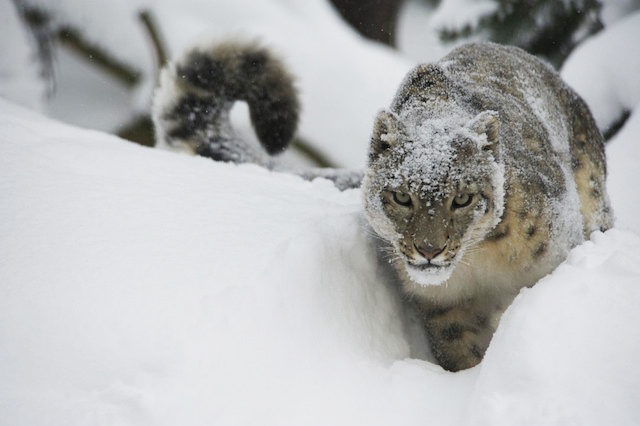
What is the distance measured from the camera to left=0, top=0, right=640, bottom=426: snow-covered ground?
5.06 feet

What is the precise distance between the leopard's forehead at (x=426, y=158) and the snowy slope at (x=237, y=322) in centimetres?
33

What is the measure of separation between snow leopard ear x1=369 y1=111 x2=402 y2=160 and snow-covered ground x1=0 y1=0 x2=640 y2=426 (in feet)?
1.04

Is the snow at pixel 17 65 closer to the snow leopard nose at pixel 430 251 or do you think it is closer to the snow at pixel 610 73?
the snow leopard nose at pixel 430 251

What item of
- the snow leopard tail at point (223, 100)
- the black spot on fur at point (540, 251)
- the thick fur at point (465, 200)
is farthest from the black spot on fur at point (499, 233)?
the snow leopard tail at point (223, 100)

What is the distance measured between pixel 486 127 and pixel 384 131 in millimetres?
329

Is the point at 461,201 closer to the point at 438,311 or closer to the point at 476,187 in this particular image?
the point at 476,187

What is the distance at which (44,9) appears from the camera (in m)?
5.00

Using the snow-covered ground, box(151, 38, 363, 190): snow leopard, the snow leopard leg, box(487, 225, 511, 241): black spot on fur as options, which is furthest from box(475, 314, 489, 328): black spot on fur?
box(151, 38, 363, 190): snow leopard

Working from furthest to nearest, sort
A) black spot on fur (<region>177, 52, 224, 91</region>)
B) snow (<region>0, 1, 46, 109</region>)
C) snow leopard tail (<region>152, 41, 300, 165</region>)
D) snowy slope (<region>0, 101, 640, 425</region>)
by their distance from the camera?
snow (<region>0, 1, 46, 109</region>), black spot on fur (<region>177, 52, 224, 91</region>), snow leopard tail (<region>152, 41, 300, 165</region>), snowy slope (<region>0, 101, 640, 425</region>)

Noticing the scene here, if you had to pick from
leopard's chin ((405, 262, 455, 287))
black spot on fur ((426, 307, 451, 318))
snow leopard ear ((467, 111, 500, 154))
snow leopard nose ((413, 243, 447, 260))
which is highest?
snow leopard ear ((467, 111, 500, 154))

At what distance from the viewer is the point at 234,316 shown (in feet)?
5.75

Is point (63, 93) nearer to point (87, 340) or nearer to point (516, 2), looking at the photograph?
point (516, 2)

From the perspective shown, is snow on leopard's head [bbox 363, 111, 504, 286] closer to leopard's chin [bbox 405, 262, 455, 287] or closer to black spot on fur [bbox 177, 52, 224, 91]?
leopard's chin [bbox 405, 262, 455, 287]

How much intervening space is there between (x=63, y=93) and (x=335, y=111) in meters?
2.33
